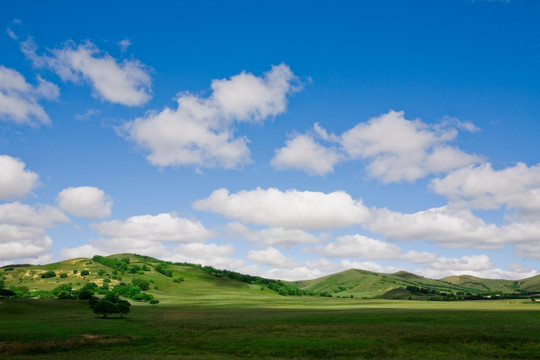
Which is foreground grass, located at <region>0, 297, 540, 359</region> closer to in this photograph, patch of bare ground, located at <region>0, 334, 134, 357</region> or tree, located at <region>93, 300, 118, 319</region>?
patch of bare ground, located at <region>0, 334, 134, 357</region>

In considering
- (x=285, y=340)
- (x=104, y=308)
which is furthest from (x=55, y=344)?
(x=104, y=308)

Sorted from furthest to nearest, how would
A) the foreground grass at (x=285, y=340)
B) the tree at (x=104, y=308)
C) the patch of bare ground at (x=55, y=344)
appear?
the tree at (x=104, y=308) < the patch of bare ground at (x=55, y=344) < the foreground grass at (x=285, y=340)

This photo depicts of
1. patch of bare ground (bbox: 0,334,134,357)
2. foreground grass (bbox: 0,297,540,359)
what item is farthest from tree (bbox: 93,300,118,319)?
patch of bare ground (bbox: 0,334,134,357)

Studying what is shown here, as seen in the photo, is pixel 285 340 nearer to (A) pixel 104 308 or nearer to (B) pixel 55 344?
(B) pixel 55 344

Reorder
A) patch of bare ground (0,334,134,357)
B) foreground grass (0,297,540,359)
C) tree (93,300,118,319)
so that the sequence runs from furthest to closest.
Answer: tree (93,300,118,319) → patch of bare ground (0,334,134,357) → foreground grass (0,297,540,359)

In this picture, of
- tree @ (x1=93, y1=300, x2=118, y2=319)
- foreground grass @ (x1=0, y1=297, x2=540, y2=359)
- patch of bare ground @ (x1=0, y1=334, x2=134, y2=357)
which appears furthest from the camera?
tree @ (x1=93, y1=300, x2=118, y2=319)

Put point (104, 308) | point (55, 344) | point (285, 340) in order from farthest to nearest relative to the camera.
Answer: point (104, 308) < point (285, 340) < point (55, 344)

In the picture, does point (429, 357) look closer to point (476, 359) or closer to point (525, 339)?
point (476, 359)

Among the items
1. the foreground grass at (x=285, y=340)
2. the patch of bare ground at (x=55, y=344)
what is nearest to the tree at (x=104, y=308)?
the foreground grass at (x=285, y=340)

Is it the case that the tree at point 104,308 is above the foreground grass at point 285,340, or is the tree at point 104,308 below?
above

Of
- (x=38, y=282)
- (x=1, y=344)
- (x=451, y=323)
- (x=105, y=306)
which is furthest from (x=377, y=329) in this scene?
(x=38, y=282)

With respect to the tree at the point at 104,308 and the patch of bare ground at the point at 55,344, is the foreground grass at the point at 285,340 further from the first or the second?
the tree at the point at 104,308

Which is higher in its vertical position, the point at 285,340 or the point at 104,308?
the point at 104,308

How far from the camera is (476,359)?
3688 cm
